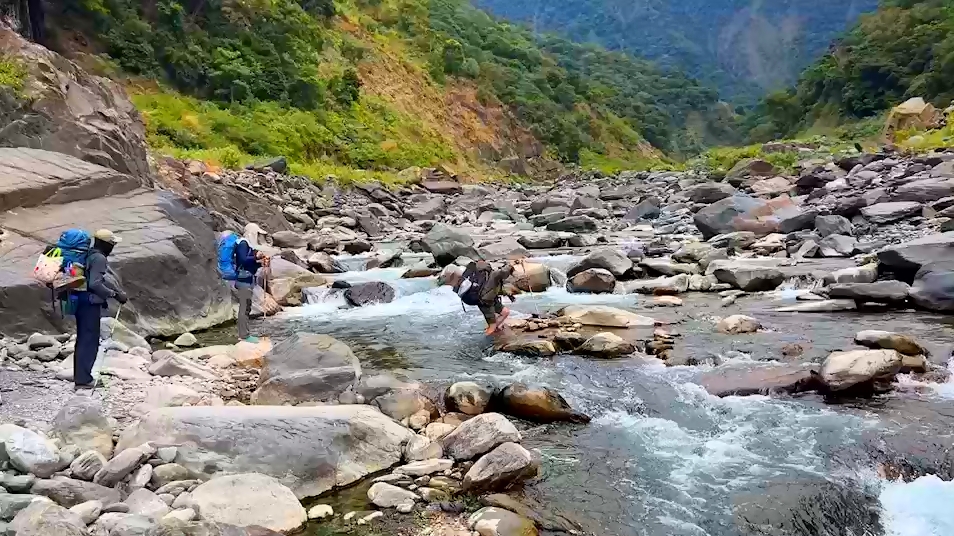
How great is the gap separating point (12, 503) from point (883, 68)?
73792 mm

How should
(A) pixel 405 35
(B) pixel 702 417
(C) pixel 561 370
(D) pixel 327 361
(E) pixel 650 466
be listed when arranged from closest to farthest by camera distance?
(E) pixel 650 466 → (B) pixel 702 417 → (D) pixel 327 361 → (C) pixel 561 370 → (A) pixel 405 35

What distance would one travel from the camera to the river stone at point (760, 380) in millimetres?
8094

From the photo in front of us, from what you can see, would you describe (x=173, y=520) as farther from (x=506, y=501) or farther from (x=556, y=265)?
(x=556, y=265)

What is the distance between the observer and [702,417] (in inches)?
303

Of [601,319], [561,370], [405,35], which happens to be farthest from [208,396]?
[405,35]

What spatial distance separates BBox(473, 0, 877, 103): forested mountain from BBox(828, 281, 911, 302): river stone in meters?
167


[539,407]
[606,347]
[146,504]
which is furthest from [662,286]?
[146,504]

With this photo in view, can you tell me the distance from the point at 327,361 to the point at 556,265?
9202 millimetres

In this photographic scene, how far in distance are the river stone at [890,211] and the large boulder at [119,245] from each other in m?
15.2

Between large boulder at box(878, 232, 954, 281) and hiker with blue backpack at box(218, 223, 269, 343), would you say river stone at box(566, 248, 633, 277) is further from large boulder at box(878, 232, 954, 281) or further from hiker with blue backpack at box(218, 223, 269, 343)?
hiker with blue backpack at box(218, 223, 269, 343)

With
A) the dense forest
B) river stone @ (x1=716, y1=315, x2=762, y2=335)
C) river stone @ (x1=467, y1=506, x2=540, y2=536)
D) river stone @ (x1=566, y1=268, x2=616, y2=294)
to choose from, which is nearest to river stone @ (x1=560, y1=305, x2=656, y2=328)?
river stone @ (x1=716, y1=315, x2=762, y2=335)

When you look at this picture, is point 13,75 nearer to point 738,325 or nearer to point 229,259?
point 229,259

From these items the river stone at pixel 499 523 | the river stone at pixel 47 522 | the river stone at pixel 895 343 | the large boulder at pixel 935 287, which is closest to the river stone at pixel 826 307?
the large boulder at pixel 935 287

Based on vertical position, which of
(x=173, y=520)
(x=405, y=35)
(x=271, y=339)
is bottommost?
(x=271, y=339)
